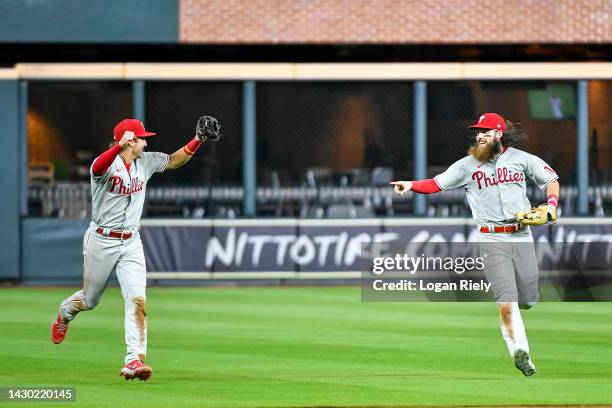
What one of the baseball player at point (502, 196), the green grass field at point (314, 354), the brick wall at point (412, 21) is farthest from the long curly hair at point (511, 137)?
the brick wall at point (412, 21)

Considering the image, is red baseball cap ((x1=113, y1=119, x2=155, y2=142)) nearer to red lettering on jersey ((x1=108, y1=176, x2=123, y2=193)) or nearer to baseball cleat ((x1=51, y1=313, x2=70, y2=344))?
red lettering on jersey ((x1=108, y1=176, x2=123, y2=193))

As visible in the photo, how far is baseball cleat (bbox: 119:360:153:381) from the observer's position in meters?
10.5

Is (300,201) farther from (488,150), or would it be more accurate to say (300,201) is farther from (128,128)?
(128,128)

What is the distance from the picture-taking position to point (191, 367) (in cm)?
1177

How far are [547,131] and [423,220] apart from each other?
10.8 ft

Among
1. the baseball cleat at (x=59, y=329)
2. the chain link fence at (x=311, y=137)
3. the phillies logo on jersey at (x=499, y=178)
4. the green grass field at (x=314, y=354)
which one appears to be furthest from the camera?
the chain link fence at (x=311, y=137)

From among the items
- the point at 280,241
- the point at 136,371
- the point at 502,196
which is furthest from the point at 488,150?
the point at 280,241

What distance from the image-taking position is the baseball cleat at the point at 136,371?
10516 millimetres

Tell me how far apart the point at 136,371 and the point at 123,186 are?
1552 mm

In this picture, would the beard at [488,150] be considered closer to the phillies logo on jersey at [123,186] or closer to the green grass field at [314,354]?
the green grass field at [314,354]

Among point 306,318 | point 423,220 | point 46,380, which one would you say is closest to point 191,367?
point 46,380

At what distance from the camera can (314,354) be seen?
500 inches

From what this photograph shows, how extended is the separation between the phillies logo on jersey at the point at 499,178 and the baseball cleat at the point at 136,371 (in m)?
3.09

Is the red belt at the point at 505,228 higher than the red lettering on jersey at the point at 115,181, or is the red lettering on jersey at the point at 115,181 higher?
the red lettering on jersey at the point at 115,181
